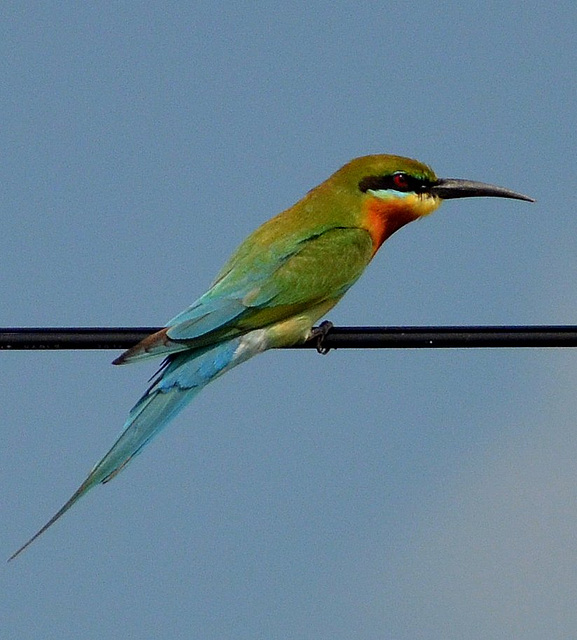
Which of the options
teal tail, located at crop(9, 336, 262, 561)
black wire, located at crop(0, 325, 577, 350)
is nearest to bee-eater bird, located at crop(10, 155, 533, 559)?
teal tail, located at crop(9, 336, 262, 561)

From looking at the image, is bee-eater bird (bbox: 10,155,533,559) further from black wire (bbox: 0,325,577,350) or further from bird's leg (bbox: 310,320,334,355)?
black wire (bbox: 0,325,577,350)

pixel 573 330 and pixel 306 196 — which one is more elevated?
pixel 306 196

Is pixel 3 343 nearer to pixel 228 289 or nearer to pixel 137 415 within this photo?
pixel 137 415

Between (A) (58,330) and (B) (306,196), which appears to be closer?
(A) (58,330)

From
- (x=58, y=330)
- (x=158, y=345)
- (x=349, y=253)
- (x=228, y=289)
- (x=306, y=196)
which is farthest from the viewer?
(x=306, y=196)

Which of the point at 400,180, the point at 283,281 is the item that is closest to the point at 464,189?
the point at 400,180

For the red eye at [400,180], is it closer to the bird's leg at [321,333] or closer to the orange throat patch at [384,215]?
the orange throat patch at [384,215]

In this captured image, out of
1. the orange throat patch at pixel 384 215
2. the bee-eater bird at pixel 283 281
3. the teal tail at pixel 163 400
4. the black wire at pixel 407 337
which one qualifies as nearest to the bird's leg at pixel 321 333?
the bee-eater bird at pixel 283 281

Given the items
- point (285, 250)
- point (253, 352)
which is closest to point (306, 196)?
point (285, 250)
